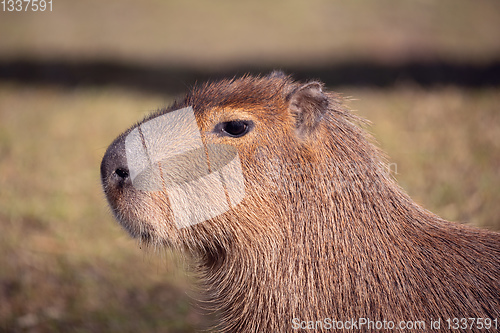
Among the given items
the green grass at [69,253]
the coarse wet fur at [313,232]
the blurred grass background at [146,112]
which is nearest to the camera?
the coarse wet fur at [313,232]

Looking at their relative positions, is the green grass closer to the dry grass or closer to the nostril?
the dry grass

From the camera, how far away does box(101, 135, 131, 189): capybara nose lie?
170 centimetres

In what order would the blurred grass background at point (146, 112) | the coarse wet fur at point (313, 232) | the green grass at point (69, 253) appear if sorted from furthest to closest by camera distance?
the blurred grass background at point (146, 112) < the green grass at point (69, 253) < the coarse wet fur at point (313, 232)

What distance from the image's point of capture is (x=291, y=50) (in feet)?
24.4

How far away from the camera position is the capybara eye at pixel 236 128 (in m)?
1.75

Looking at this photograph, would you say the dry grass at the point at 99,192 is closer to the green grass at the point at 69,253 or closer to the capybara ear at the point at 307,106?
the green grass at the point at 69,253

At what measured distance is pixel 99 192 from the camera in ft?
8.01

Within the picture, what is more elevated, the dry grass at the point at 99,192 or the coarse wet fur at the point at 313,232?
the dry grass at the point at 99,192

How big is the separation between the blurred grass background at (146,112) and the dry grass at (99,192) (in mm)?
12

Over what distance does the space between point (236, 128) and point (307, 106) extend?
0.91ft

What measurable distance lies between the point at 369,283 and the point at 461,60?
5898mm

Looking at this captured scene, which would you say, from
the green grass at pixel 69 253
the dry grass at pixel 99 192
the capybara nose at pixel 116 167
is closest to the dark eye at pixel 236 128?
the capybara nose at pixel 116 167

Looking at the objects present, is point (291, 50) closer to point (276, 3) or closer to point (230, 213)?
point (276, 3)

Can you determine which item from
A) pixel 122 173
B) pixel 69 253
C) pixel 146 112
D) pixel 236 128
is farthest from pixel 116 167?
pixel 146 112
